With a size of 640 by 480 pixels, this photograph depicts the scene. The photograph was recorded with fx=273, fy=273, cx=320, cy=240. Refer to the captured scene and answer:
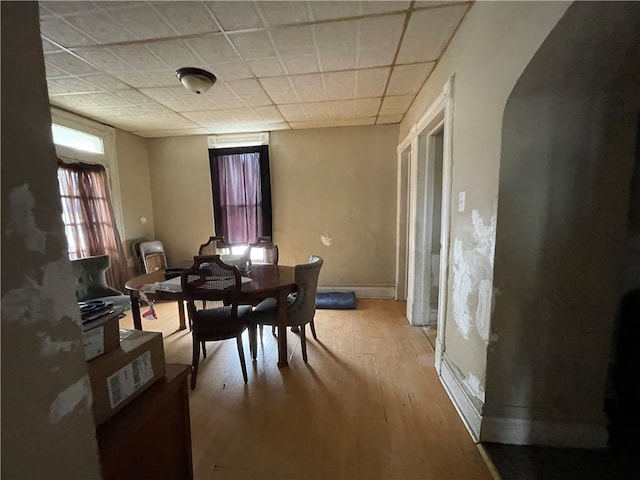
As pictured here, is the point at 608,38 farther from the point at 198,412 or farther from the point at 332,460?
the point at 198,412

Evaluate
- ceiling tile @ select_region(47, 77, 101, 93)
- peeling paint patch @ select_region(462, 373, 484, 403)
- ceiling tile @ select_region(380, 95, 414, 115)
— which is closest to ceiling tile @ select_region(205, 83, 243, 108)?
ceiling tile @ select_region(47, 77, 101, 93)

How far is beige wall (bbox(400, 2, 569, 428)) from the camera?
1.20 metres

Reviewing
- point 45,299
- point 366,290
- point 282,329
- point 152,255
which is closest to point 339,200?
point 366,290

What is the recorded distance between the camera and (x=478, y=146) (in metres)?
1.51

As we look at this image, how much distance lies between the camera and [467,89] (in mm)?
1632

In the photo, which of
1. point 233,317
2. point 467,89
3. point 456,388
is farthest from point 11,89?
point 456,388

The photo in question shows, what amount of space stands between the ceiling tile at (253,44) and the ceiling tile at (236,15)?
0.08 m

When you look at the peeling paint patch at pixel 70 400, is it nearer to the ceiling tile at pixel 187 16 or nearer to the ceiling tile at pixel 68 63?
the ceiling tile at pixel 187 16

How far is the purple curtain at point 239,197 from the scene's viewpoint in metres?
4.08

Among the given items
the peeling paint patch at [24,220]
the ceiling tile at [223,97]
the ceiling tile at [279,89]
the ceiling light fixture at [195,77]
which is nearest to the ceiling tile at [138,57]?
the ceiling light fixture at [195,77]

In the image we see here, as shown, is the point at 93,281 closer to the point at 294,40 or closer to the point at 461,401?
the point at 294,40

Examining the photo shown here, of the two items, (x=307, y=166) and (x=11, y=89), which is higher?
(x=307, y=166)

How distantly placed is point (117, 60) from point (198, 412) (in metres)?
2.58

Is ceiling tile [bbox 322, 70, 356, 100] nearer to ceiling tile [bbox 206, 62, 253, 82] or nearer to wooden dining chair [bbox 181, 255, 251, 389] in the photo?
ceiling tile [bbox 206, 62, 253, 82]
